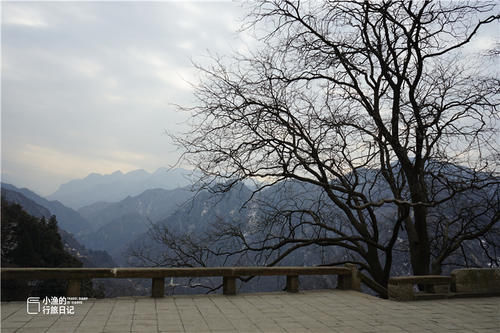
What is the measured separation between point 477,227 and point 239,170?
21.2 feet

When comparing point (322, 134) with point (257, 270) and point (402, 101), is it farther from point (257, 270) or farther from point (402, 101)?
point (257, 270)

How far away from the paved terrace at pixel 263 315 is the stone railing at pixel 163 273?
13.7 inches

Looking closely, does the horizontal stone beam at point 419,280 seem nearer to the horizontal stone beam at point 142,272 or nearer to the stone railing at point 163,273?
the stone railing at point 163,273

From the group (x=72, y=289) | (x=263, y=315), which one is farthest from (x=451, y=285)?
(x=72, y=289)

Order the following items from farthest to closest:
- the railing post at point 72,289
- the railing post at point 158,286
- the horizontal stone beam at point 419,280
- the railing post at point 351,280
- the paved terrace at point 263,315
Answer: the railing post at point 351,280 → the horizontal stone beam at point 419,280 → the railing post at point 158,286 → the railing post at point 72,289 → the paved terrace at point 263,315

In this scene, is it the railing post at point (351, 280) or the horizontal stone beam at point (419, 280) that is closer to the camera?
the horizontal stone beam at point (419, 280)

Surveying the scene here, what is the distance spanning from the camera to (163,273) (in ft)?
23.6

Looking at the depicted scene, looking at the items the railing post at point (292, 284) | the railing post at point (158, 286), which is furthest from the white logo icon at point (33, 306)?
the railing post at point (292, 284)

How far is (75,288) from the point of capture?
22.3ft

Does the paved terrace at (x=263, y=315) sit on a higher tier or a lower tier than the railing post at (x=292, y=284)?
lower

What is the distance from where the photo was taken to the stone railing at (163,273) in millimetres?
6500

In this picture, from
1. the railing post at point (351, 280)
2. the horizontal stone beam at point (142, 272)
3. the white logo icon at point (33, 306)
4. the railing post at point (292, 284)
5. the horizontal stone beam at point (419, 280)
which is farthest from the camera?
the railing post at point (351, 280)

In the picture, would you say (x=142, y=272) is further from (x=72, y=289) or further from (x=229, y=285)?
(x=229, y=285)

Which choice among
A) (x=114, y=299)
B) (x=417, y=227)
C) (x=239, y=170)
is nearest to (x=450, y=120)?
(x=417, y=227)
